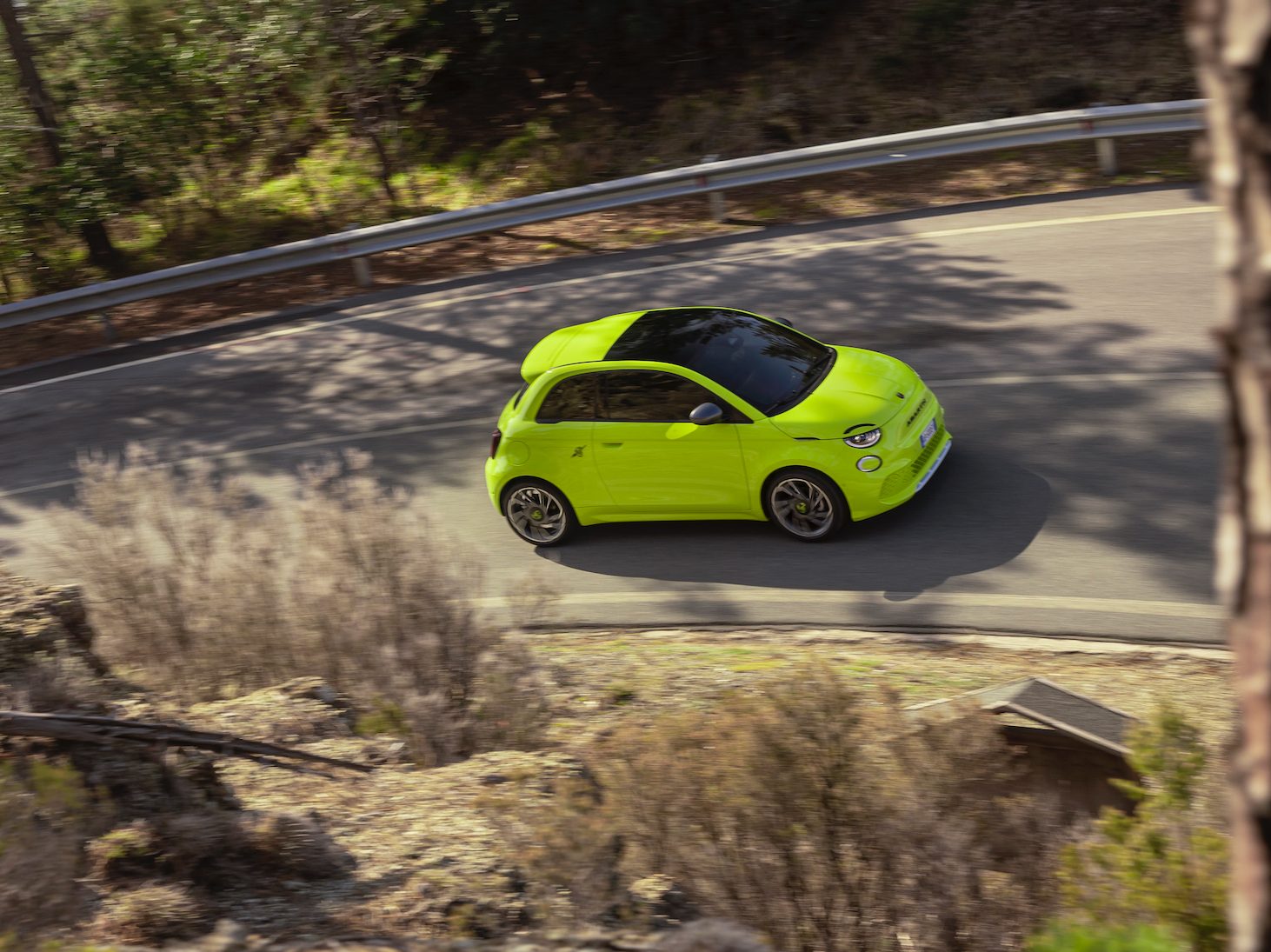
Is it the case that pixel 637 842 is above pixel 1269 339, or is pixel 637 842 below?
below

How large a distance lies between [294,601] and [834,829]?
4.32m

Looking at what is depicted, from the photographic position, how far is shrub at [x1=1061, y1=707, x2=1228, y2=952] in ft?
12.6

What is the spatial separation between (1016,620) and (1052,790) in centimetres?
217

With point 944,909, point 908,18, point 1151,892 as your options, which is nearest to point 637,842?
point 944,909

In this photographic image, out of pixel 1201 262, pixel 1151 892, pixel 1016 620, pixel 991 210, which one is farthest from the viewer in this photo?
pixel 991 210

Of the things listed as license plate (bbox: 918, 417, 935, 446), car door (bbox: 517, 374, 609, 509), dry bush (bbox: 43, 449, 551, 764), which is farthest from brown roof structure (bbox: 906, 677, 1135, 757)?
car door (bbox: 517, 374, 609, 509)

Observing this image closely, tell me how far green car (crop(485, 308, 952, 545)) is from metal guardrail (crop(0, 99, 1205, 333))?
7556 millimetres

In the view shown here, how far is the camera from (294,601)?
8.05 meters

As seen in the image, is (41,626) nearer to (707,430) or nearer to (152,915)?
(152,915)

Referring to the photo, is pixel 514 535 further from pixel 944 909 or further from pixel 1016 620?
pixel 944 909

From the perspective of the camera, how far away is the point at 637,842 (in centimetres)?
509

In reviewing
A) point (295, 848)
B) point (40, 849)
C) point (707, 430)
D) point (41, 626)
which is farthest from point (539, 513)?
point (40, 849)

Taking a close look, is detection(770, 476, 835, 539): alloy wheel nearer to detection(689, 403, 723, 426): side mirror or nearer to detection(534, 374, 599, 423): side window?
detection(689, 403, 723, 426): side mirror

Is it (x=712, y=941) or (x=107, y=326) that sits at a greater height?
→ (x=107, y=326)
